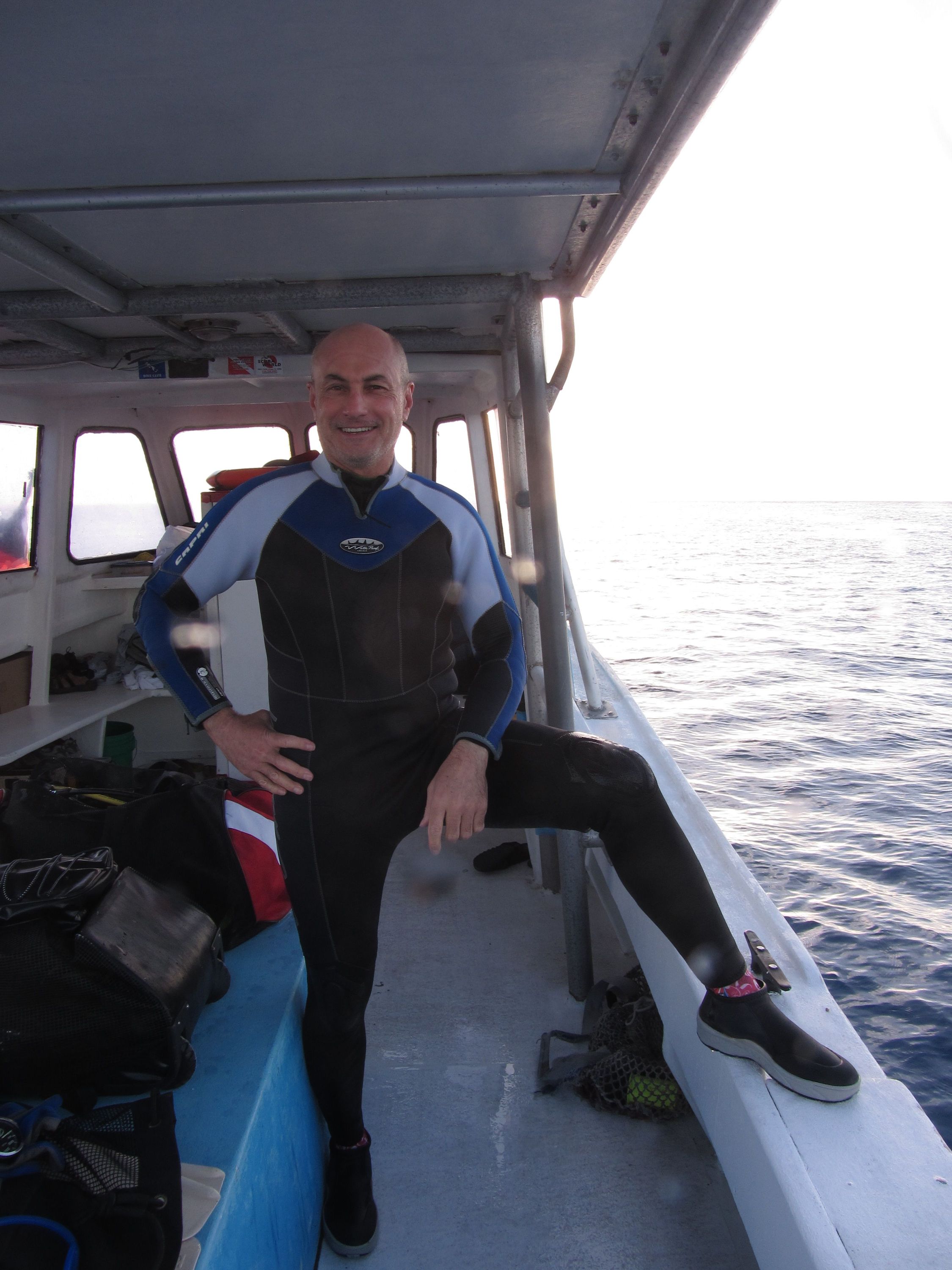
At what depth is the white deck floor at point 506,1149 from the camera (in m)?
1.70

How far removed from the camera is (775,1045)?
147 centimetres

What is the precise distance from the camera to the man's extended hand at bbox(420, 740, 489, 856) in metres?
1.61

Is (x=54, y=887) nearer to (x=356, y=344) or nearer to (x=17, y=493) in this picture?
(x=356, y=344)

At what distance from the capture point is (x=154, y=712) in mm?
4883

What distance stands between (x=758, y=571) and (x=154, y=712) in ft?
61.0

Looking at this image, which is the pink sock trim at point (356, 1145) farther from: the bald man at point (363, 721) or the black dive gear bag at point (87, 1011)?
the black dive gear bag at point (87, 1011)

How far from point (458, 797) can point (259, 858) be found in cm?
78

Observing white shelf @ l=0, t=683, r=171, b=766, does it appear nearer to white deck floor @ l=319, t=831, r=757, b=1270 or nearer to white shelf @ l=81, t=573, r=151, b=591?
white shelf @ l=81, t=573, r=151, b=591

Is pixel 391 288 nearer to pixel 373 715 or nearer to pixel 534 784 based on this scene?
pixel 373 715

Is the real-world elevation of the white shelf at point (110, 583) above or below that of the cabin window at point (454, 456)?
below

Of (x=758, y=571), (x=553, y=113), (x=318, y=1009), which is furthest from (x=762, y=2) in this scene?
(x=758, y=571)

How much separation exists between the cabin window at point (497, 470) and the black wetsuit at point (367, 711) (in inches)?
99.4

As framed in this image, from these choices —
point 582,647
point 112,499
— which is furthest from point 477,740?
point 112,499

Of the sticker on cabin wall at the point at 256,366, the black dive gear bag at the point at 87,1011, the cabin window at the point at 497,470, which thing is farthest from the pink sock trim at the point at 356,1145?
the cabin window at the point at 497,470
